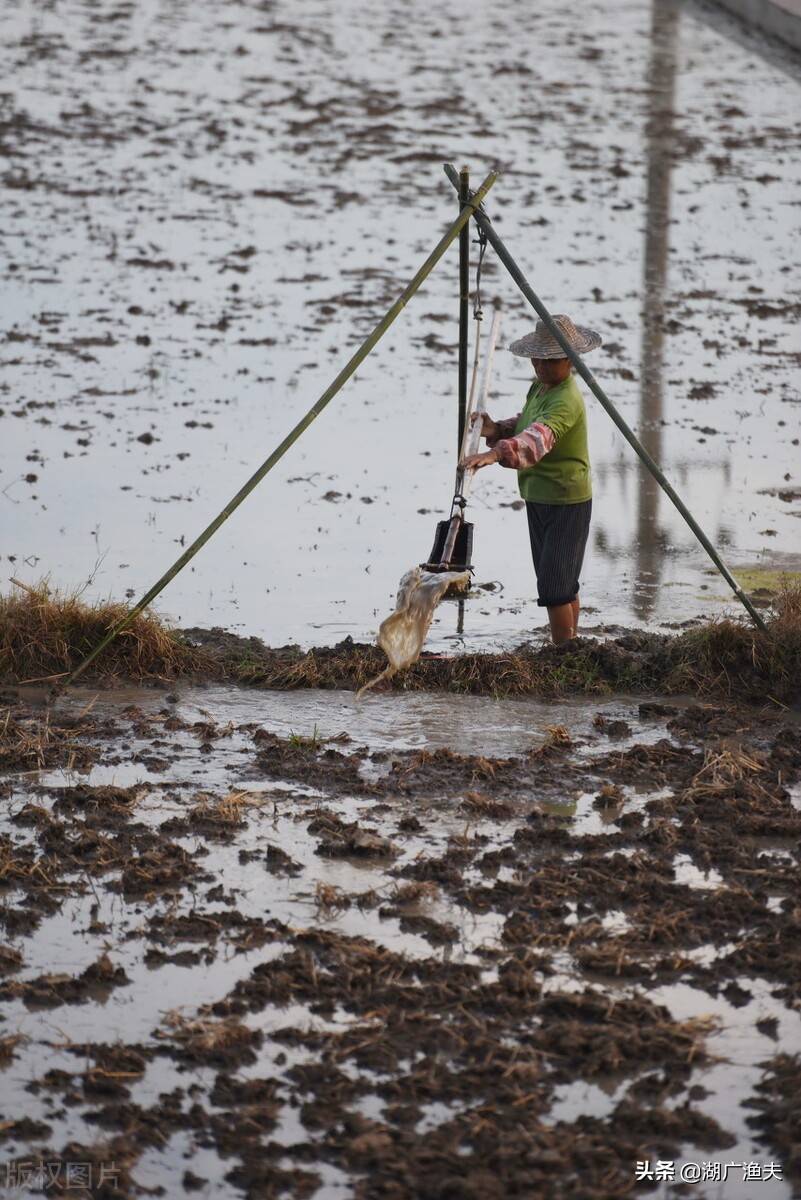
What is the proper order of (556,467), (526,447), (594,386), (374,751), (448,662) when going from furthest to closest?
(448,662) → (556,467) → (594,386) → (526,447) → (374,751)

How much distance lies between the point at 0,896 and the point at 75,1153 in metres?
1.42

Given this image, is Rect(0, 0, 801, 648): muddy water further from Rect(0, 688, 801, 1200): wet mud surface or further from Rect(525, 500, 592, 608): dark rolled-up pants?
Rect(0, 688, 801, 1200): wet mud surface

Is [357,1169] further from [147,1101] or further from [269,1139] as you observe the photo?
[147,1101]

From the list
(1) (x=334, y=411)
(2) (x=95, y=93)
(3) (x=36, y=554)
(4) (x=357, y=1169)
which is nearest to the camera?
(4) (x=357, y=1169)

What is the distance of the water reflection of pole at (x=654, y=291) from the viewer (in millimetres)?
8797

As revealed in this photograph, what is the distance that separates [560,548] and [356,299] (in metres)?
7.21

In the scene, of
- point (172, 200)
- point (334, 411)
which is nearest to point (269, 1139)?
point (334, 411)

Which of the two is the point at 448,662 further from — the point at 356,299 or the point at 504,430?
the point at 356,299

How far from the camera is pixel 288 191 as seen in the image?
1756cm

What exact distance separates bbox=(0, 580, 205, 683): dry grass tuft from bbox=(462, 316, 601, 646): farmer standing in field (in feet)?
5.34

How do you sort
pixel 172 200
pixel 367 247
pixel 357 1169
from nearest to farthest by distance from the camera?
pixel 357 1169 < pixel 367 247 < pixel 172 200

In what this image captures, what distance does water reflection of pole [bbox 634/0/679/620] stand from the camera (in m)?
8.80

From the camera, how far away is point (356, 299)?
13711 mm

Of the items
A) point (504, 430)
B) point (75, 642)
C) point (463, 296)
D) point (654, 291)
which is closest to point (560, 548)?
point (504, 430)
